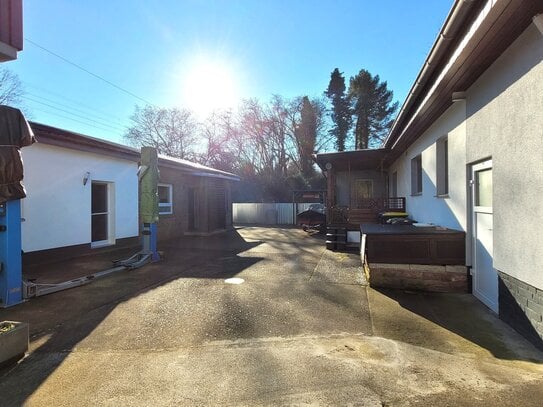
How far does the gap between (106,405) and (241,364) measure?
3.91 ft

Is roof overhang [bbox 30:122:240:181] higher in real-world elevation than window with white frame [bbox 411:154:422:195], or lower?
higher

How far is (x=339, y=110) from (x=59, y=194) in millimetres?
28206

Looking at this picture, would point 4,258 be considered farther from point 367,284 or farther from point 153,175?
point 367,284

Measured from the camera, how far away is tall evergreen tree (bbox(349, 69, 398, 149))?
104 feet

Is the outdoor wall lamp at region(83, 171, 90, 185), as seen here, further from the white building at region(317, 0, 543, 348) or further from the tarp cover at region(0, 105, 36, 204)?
the white building at region(317, 0, 543, 348)

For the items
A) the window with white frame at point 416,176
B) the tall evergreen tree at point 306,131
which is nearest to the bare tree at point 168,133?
the tall evergreen tree at point 306,131

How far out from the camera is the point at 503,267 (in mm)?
4371

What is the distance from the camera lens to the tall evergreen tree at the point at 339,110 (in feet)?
106

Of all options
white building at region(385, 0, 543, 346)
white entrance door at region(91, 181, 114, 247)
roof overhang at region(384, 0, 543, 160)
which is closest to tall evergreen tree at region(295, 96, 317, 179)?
white entrance door at region(91, 181, 114, 247)

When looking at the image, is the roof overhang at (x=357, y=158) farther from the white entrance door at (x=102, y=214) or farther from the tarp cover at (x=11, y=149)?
the tarp cover at (x=11, y=149)

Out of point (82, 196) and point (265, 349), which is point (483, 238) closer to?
point (265, 349)

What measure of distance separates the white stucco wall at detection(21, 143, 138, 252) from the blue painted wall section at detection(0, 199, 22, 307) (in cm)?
321

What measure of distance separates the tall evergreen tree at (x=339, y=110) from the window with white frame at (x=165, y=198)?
21.3m

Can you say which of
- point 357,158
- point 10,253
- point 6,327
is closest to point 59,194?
point 10,253
